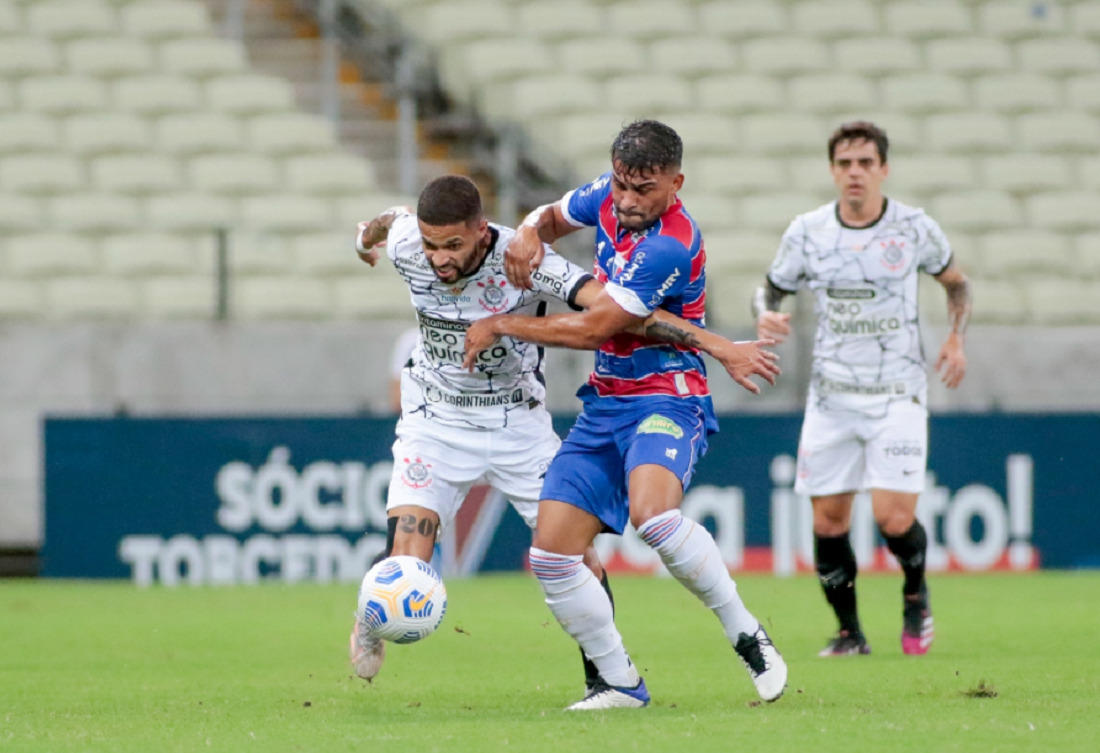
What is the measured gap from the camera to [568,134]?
49.0 feet

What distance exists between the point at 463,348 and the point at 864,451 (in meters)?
2.58

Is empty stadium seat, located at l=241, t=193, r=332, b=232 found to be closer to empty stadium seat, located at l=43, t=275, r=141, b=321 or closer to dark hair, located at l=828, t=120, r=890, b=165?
empty stadium seat, located at l=43, t=275, r=141, b=321

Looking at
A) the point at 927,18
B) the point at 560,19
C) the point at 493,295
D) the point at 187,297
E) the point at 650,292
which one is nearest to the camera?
the point at 650,292

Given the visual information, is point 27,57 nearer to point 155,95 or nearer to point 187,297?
point 155,95

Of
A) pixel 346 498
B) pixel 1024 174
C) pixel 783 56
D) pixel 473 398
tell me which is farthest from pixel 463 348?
pixel 783 56

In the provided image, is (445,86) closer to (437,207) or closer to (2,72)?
(2,72)

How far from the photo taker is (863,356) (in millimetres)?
8016

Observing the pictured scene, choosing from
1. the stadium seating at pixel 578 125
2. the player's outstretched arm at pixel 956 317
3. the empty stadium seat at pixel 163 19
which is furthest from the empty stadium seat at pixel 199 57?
the player's outstretched arm at pixel 956 317

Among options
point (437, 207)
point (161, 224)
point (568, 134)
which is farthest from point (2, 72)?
point (437, 207)

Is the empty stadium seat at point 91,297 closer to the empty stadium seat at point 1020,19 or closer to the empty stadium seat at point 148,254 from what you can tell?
the empty stadium seat at point 148,254

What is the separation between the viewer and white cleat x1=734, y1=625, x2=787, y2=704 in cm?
574

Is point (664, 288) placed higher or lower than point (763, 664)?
higher

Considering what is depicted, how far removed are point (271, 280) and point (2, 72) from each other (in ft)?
13.5

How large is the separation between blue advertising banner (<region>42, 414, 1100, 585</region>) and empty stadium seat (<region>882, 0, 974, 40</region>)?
5.33m
